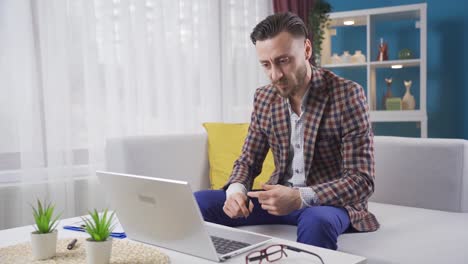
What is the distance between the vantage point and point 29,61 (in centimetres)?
237

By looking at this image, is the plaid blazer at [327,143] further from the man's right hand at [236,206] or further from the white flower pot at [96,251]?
the white flower pot at [96,251]

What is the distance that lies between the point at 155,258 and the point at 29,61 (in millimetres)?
1596

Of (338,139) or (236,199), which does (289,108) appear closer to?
(338,139)

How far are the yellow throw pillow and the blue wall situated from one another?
2.08 meters

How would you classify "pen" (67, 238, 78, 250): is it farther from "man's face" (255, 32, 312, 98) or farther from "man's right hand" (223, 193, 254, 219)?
"man's face" (255, 32, 312, 98)

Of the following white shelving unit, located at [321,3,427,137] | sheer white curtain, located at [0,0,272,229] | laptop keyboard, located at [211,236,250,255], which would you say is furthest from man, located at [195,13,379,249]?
white shelving unit, located at [321,3,427,137]

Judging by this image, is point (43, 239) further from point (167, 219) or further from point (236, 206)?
point (236, 206)

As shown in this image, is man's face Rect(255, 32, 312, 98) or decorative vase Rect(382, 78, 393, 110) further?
decorative vase Rect(382, 78, 393, 110)

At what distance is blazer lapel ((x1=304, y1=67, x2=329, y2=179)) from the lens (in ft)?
5.67

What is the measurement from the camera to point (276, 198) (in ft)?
4.57

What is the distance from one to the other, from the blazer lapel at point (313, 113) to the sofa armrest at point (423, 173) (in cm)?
50

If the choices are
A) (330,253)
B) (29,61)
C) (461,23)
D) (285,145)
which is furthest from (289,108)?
(461,23)

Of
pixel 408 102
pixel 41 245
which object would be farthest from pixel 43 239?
pixel 408 102

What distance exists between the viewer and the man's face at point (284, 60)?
1707mm
